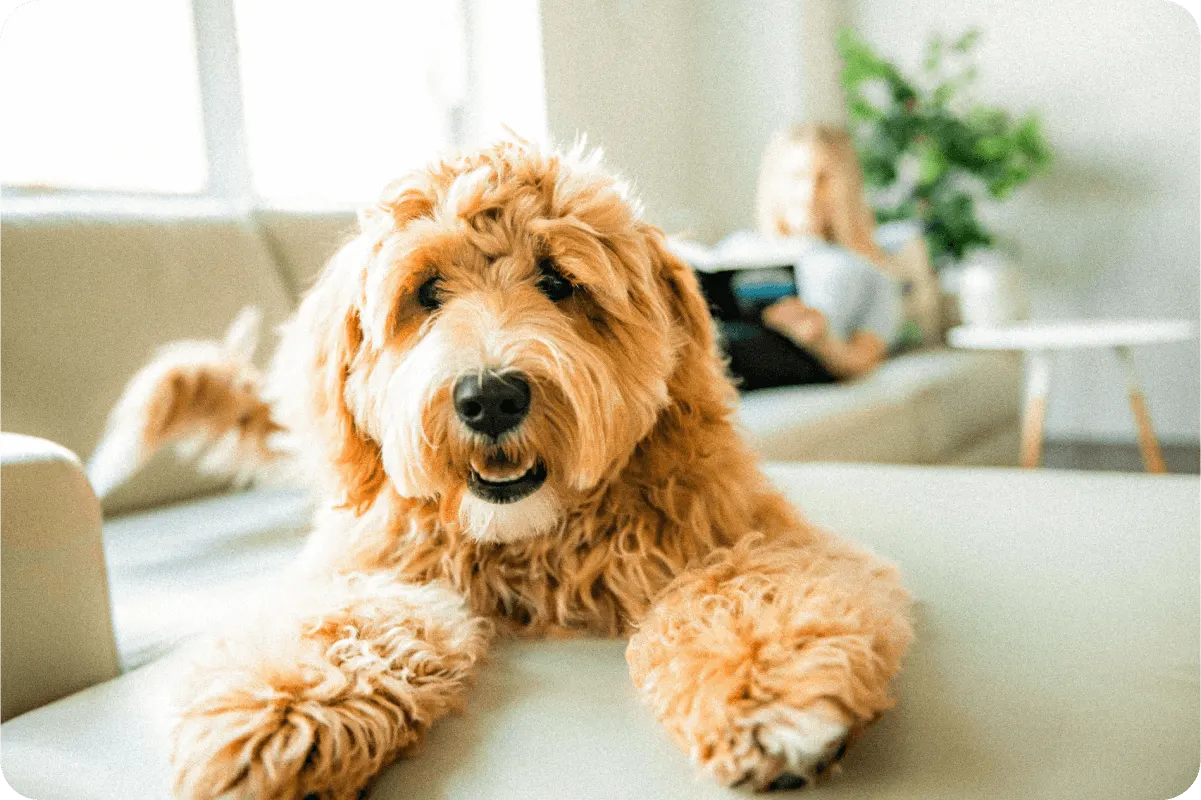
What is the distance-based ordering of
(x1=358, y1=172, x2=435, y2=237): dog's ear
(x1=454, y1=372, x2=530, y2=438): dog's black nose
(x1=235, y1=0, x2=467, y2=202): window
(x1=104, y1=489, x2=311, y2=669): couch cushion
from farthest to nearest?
(x1=235, y1=0, x2=467, y2=202): window
(x1=104, y1=489, x2=311, y2=669): couch cushion
(x1=358, y1=172, x2=435, y2=237): dog's ear
(x1=454, y1=372, x2=530, y2=438): dog's black nose

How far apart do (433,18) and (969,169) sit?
9.65ft

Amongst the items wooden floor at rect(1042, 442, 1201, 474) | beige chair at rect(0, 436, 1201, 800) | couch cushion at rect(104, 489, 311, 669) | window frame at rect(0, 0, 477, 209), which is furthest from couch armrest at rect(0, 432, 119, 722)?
wooden floor at rect(1042, 442, 1201, 474)

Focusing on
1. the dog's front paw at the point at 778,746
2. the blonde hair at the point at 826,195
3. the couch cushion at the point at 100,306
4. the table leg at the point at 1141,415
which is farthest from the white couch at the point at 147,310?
the table leg at the point at 1141,415

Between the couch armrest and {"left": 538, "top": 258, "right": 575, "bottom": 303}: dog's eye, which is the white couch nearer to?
{"left": 538, "top": 258, "right": 575, "bottom": 303}: dog's eye

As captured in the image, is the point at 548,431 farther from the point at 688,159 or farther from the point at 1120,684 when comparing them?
the point at 688,159

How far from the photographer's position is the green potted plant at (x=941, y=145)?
5074 millimetres

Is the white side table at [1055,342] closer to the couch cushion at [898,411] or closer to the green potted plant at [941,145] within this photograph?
the couch cushion at [898,411]

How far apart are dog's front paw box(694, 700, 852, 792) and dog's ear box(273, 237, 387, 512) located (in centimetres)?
64

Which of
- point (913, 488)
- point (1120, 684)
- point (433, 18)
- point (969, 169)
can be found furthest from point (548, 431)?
point (969, 169)

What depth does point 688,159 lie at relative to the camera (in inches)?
199

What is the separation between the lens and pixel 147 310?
2.37 m

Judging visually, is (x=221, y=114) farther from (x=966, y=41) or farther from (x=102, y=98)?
(x=966, y=41)

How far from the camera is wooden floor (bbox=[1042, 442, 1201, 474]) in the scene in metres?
5.01

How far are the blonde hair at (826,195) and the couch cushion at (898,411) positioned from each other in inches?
25.2
